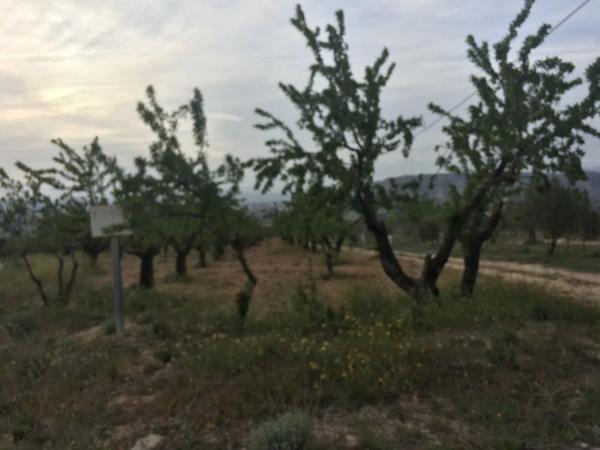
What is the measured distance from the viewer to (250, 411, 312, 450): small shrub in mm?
4344

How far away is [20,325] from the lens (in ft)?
34.5

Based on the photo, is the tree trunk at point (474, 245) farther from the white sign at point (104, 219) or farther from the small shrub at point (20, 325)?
the small shrub at point (20, 325)

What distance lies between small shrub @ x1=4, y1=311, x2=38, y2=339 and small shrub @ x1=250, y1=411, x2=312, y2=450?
689 cm

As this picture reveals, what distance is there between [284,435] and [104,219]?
5563mm

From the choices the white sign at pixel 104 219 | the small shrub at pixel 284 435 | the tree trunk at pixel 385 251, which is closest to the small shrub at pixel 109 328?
the white sign at pixel 104 219

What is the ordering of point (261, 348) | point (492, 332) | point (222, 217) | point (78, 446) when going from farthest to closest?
point (222, 217)
point (492, 332)
point (261, 348)
point (78, 446)

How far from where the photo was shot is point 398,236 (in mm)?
68875

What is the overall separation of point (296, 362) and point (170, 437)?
1565 millimetres

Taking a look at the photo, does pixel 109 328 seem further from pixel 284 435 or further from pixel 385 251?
pixel 284 435

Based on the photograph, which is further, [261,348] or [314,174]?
[314,174]

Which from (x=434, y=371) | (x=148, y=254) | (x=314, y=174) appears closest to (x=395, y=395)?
(x=434, y=371)

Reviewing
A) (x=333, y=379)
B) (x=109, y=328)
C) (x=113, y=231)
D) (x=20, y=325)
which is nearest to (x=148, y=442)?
(x=333, y=379)

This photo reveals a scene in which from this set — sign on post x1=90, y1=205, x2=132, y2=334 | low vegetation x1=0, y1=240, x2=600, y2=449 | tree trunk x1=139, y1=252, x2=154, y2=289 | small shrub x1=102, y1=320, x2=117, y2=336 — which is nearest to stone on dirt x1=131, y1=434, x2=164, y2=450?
low vegetation x1=0, y1=240, x2=600, y2=449

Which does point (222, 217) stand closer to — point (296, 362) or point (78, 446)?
point (296, 362)
